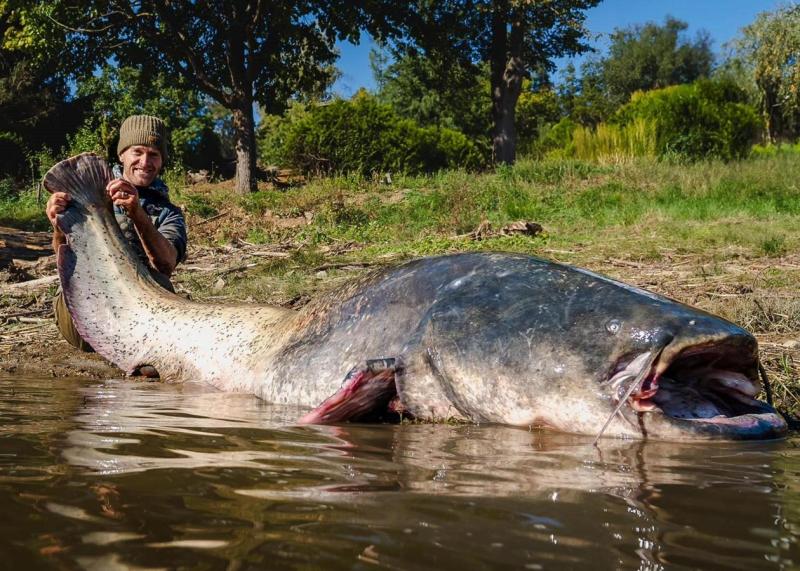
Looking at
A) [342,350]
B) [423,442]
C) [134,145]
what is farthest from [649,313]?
[134,145]

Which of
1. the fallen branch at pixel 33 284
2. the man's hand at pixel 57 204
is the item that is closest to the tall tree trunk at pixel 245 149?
the fallen branch at pixel 33 284

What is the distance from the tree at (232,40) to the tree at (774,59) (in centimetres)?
1595

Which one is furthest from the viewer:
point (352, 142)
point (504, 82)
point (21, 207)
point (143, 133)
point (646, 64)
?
point (646, 64)

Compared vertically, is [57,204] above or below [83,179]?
below

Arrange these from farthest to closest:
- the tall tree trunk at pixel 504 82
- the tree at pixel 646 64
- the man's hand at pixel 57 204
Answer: the tree at pixel 646 64, the tall tree trunk at pixel 504 82, the man's hand at pixel 57 204

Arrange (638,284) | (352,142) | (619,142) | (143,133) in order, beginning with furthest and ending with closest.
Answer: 1. (352,142)
2. (619,142)
3. (638,284)
4. (143,133)

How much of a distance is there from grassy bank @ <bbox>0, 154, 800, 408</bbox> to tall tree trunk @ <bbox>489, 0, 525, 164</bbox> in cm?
598

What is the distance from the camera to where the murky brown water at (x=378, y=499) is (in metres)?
1.41

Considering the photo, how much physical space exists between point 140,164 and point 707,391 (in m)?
3.62

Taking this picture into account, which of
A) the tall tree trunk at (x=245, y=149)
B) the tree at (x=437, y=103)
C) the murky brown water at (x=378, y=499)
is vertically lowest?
the murky brown water at (x=378, y=499)

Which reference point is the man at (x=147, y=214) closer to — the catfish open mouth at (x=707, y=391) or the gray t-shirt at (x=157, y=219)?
the gray t-shirt at (x=157, y=219)

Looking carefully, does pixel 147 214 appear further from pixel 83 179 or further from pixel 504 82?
pixel 504 82

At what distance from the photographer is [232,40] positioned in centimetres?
1888

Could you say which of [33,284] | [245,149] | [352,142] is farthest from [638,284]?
[352,142]
